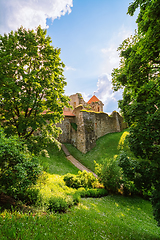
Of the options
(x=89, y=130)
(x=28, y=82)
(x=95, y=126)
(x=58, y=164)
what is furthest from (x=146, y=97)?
(x=95, y=126)

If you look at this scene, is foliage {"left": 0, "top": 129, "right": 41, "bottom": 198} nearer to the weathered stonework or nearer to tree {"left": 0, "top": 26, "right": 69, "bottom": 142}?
tree {"left": 0, "top": 26, "right": 69, "bottom": 142}

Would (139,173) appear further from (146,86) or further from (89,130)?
(89,130)

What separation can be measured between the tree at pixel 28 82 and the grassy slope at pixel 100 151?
11.8 metres

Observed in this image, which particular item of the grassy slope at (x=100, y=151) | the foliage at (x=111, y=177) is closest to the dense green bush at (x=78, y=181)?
the foliage at (x=111, y=177)

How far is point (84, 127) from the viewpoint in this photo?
24938 millimetres

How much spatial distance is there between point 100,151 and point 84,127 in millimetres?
5485

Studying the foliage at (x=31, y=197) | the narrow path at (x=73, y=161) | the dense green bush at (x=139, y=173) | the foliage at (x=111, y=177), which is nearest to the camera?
the dense green bush at (x=139, y=173)

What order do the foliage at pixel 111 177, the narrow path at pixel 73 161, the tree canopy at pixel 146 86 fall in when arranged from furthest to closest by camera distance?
1. the narrow path at pixel 73 161
2. the foliage at pixel 111 177
3. the tree canopy at pixel 146 86

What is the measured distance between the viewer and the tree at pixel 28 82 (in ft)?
29.7

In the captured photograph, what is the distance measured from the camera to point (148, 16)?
366 centimetres

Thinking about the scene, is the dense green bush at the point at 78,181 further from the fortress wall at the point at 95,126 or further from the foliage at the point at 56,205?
the fortress wall at the point at 95,126

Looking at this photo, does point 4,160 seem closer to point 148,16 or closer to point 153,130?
point 153,130

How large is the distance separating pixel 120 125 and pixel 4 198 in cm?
2993

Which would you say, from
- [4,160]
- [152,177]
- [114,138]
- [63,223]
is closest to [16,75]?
[4,160]
